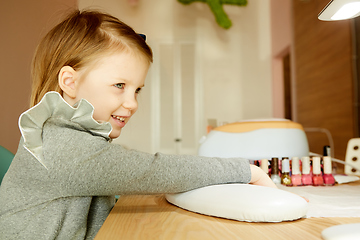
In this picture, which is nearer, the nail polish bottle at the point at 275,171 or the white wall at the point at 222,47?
the nail polish bottle at the point at 275,171

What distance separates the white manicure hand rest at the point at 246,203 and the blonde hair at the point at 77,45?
332mm

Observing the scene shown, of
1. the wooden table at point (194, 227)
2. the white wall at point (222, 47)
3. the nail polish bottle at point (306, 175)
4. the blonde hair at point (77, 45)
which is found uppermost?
the white wall at point (222, 47)

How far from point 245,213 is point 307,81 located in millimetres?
3501

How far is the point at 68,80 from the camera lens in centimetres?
66

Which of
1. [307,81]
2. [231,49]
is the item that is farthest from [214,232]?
[231,49]

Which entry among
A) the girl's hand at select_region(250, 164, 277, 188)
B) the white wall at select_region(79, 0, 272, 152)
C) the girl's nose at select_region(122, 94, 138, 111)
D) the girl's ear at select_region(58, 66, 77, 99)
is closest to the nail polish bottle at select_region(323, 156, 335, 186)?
the girl's hand at select_region(250, 164, 277, 188)

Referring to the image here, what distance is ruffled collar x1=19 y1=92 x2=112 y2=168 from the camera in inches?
19.2

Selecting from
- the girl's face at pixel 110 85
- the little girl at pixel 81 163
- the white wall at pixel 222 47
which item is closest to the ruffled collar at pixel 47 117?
the little girl at pixel 81 163

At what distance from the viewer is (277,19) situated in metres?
4.58

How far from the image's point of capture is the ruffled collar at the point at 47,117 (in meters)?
0.49

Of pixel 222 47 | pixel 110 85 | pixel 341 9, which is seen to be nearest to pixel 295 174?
pixel 341 9

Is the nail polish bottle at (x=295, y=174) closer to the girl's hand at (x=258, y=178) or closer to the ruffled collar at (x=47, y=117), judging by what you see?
the girl's hand at (x=258, y=178)

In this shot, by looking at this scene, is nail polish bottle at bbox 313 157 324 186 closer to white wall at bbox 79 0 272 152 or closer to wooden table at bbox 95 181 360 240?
wooden table at bbox 95 181 360 240

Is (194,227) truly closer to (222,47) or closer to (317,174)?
(317,174)
